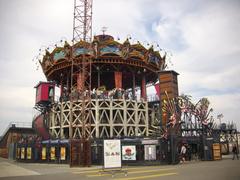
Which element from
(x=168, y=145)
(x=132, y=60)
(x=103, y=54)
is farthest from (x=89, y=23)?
(x=168, y=145)

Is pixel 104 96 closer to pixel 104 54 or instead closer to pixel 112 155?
pixel 104 54

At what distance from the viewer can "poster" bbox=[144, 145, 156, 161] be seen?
2886cm

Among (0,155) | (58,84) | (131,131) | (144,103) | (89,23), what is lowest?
(0,155)

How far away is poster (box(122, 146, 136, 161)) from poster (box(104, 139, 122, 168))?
7.62m

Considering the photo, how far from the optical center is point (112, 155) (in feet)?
66.1

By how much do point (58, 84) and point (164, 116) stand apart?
1369 inches

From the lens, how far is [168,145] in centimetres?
2867

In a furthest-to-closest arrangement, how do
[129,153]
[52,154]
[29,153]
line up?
[29,153]
[52,154]
[129,153]

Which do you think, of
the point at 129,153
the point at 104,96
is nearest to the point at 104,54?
the point at 104,96

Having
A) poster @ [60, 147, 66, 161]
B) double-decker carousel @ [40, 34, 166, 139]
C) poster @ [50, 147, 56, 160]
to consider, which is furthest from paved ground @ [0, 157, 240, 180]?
double-decker carousel @ [40, 34, 166, 139]

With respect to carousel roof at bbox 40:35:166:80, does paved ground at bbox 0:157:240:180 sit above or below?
below

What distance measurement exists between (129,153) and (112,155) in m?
8.17

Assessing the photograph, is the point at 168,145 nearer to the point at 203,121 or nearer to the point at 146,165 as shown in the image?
the point at 146,165

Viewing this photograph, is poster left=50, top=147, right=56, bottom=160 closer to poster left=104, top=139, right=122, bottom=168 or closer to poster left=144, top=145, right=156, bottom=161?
poster left=144, top=145, right=156, bottom=161
